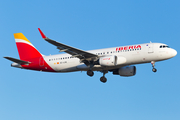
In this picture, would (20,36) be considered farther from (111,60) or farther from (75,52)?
(111,60)

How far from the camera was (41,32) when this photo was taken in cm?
3447

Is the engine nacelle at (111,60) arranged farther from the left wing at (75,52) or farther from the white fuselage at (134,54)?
the left wing at (75,52)

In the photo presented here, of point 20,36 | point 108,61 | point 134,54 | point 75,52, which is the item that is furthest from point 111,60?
point 20,36

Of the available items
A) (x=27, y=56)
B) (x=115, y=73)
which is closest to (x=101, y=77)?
(x=115, y=73)

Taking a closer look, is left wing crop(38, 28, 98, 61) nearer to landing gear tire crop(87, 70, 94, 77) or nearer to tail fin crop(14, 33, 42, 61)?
landing gear tire crop(87, 70, 94, 77)

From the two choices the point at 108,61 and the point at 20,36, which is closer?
the point at 108,61

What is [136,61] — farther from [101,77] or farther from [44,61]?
[44,61]

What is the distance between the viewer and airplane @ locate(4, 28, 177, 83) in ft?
128

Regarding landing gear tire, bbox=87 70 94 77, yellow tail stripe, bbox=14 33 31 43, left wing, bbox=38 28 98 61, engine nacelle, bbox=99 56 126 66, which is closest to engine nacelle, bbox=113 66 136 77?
landing gear tire, bbox=87 70 94 77

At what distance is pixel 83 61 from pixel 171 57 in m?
11.8

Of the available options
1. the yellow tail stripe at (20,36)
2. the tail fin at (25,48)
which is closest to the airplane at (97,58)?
the tail fin at (25,48)

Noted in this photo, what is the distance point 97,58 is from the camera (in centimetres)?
4056

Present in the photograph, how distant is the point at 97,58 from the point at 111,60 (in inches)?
96.2

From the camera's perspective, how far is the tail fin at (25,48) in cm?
4622
